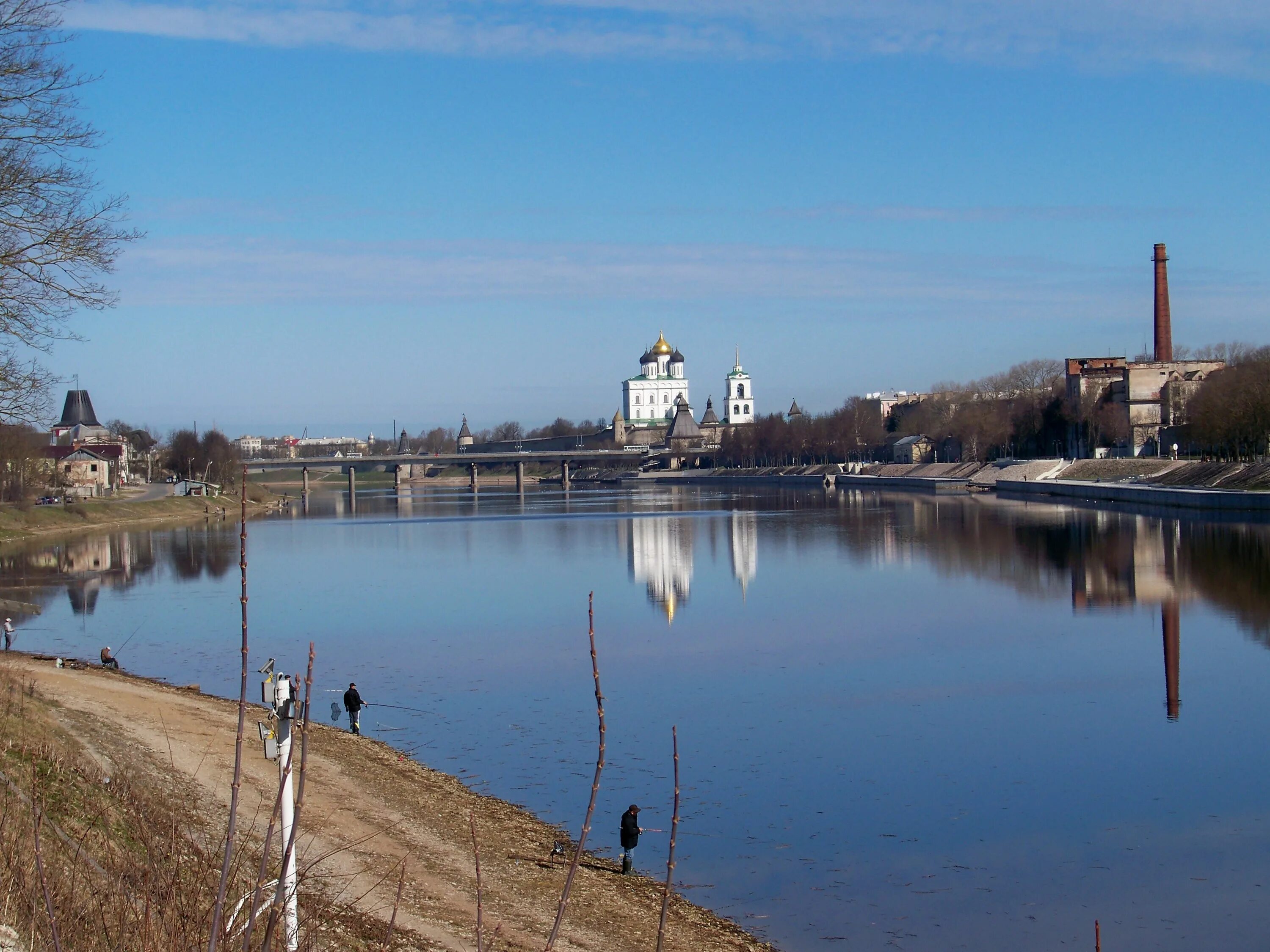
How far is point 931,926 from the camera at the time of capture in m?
10.3

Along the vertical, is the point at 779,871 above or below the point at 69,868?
below

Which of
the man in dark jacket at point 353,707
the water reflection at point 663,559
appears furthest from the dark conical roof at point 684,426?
the man in dark jacket at point 353,707

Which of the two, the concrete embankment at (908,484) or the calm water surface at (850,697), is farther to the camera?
the concrete embankment at (908,484)

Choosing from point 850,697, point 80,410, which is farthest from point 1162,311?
point 80,410

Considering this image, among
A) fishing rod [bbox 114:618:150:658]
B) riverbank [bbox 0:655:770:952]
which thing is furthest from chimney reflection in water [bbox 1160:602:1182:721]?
fishing rod [bbox 114:618:150:658]

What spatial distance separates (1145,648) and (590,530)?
3840cm

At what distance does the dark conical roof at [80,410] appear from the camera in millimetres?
133375

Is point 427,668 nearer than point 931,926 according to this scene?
No

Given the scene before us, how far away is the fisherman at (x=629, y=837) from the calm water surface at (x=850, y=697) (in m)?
0.52

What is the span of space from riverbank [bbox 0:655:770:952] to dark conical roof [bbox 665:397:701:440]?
153 meters

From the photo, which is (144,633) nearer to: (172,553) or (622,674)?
(622,674)

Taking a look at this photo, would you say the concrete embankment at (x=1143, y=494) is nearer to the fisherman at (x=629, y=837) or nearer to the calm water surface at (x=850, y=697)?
the calm water surface at (x=850, y=697)

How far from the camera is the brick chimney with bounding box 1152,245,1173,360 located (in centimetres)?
8450

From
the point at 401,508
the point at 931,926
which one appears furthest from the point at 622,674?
the point at 401,508
